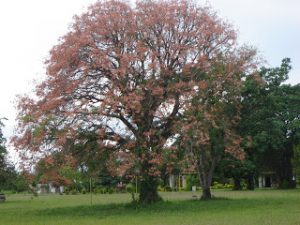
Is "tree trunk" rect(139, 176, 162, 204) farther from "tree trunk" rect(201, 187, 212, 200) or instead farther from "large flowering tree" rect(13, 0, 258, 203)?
"tree trunk" rect(201, 187, 212, 200)

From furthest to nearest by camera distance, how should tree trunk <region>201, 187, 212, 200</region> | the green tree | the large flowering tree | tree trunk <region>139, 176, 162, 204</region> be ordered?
the green tree
tree trunk <region>201, 187, 212, 200</region>
tree trunk <region>139, 176, 162, 204</region>
the large flowering tree

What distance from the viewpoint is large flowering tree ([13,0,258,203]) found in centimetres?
2531

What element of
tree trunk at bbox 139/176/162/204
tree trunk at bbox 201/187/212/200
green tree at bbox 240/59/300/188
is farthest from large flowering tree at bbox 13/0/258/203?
tree trunk at bbox 201/187/212/200

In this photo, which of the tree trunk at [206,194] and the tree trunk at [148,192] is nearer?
the tree trunk at [148,192]

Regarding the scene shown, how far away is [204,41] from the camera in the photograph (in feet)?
88.0

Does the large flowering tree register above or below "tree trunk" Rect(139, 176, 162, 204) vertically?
above

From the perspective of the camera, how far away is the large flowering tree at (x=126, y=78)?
997 inches

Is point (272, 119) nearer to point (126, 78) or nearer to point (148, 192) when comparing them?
point (148, 192)

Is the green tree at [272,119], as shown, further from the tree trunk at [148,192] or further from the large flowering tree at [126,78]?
the tree trunk at [148,192]

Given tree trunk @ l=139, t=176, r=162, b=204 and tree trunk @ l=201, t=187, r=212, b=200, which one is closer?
tree trunk @ l=139, t=176, r=162, b=204

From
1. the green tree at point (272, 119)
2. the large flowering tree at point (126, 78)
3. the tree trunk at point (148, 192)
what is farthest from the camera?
the green tree at point (272, 119)

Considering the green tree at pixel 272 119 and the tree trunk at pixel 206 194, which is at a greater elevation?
the green tree at pixel 272 119

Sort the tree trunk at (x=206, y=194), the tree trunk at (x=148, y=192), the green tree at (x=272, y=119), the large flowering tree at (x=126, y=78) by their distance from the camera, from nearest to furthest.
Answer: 1. the large flowering tree at (x=126, y=78)
2. the tree trunk at (x=148, y=192)
3. the tree trunk at (x=206, y=194)
4. the green tree at (x=272, y=119)

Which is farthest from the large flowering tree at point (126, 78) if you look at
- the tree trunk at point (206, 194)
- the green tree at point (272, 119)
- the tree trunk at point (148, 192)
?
the tree trunk at point (206, 194)
